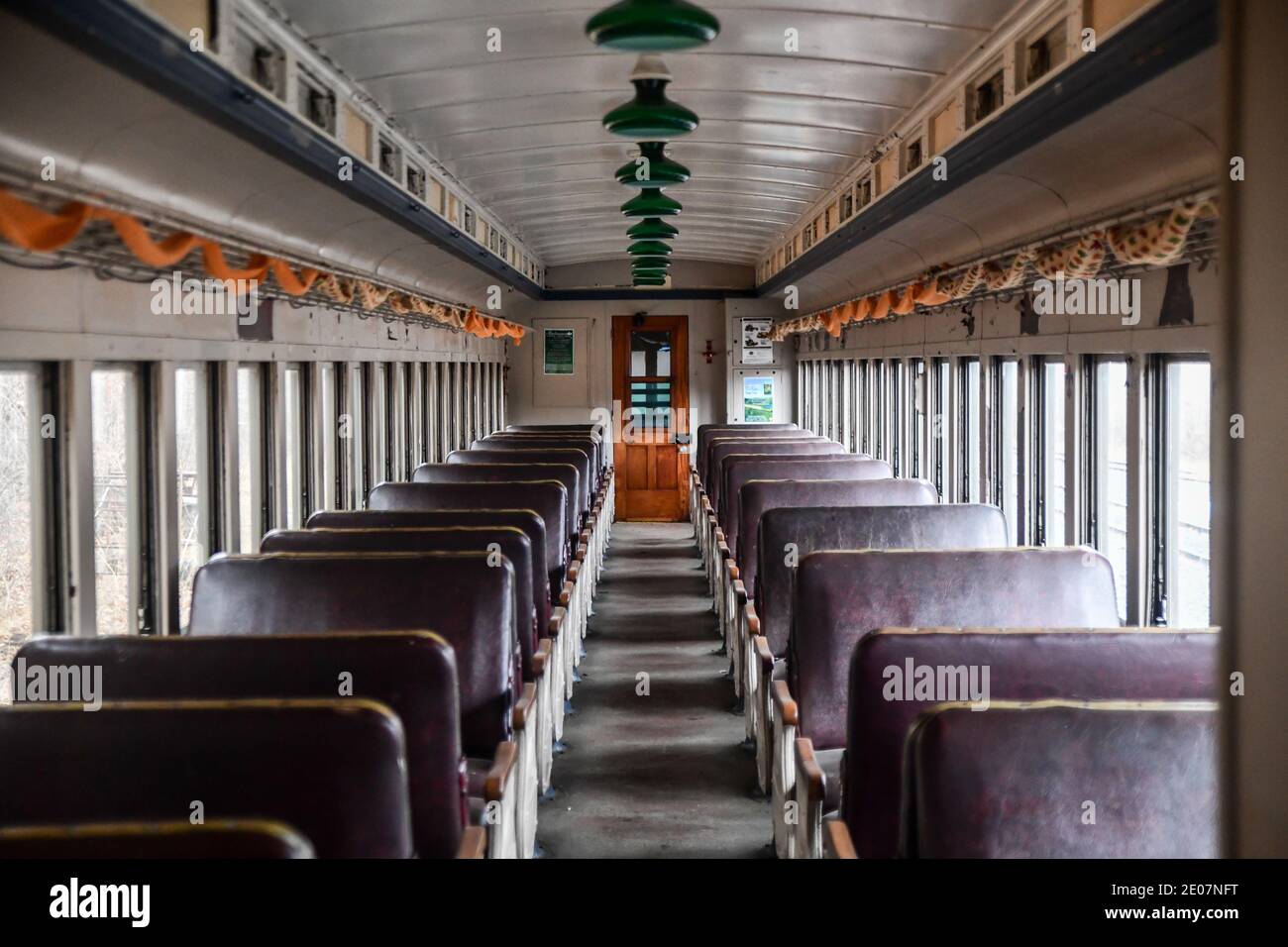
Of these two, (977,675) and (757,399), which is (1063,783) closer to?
(977,675)

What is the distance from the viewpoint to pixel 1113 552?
663cm

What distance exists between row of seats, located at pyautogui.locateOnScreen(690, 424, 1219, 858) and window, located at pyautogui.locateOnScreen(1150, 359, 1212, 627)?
813 millimetres

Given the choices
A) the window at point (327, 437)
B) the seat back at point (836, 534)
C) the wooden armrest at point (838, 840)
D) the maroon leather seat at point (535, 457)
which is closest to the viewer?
the wooden armrest at point (838, 840)

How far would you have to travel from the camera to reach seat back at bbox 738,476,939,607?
754 centimetres

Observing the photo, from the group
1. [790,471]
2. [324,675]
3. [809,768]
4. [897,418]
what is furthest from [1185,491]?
[897,418]

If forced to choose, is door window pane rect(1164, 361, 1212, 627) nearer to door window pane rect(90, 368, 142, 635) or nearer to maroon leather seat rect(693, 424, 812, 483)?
door window pane rect(90, 368, 142, 635)

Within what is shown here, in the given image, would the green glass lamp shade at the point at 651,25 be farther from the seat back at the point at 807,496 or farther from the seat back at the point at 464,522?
the seat back at the point at 807,496

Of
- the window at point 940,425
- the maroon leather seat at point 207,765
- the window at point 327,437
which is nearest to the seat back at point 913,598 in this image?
the maroon leather seat at point 207,765

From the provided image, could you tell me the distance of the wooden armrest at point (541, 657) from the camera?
533cm

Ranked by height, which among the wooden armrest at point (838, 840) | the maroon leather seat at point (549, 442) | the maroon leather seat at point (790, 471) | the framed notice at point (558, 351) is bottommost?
the wooden armrest at point (838, 840)

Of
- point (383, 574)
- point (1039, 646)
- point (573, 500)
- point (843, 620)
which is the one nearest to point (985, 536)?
point (843, 620)

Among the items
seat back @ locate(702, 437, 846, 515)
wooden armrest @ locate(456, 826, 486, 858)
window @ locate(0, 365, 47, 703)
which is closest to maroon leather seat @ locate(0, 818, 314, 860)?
wooden armrest @ locate(456, 826, 486, 858)

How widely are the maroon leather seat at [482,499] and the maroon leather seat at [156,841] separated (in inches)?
219
